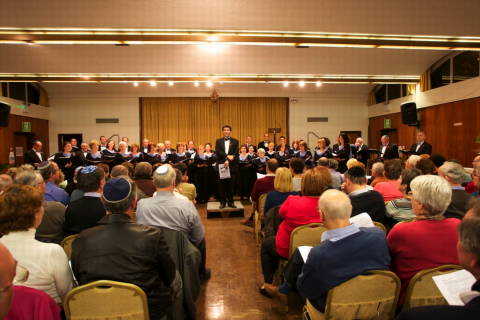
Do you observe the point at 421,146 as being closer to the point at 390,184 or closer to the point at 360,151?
the point at 360,151

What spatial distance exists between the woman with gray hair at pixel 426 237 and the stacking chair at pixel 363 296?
0.19m

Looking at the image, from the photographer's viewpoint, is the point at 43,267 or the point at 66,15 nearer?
the point at 43,267

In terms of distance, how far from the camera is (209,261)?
3807mm

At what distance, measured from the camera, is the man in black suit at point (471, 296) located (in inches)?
27.6

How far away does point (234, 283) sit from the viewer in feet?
10.5

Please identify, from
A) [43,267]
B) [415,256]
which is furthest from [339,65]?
[43,267]

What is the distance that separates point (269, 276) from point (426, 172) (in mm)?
2179

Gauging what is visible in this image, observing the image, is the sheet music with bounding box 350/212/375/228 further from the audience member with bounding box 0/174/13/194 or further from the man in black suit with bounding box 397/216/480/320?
the audience member with bounding box 0/174/13/194

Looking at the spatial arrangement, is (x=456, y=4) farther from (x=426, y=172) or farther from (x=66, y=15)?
(x=66, y=15)

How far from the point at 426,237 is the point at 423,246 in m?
0.05

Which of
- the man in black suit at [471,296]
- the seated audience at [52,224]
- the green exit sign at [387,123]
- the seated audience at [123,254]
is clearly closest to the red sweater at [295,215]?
the seated audience at [123,254]

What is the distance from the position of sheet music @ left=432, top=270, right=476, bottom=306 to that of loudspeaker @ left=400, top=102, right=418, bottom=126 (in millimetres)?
10054

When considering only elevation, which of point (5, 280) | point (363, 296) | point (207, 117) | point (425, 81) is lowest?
point (363, 296)

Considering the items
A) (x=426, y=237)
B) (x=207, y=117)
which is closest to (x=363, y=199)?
(x=426, y=237)
